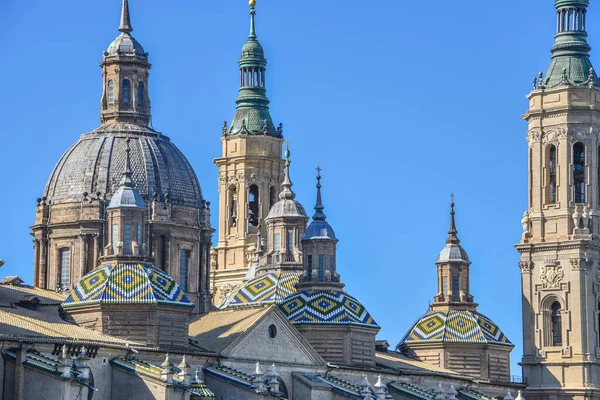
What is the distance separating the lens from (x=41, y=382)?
7812cm

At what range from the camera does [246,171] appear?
418 feet

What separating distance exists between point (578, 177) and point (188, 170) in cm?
2267

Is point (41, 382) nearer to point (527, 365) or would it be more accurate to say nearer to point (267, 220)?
point (267, 220)

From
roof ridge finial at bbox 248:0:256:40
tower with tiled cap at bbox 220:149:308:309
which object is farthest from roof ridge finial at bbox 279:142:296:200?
roof ridge finial at bbox 248:0:256:40

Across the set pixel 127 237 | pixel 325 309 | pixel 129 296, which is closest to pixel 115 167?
pixel 127 237

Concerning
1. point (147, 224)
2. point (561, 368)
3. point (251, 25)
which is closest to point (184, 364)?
point (147, 224)

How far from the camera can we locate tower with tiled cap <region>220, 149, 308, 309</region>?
104 meters

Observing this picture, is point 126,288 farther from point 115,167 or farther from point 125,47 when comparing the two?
point 125,47

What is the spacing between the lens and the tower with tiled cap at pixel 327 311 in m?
99.1

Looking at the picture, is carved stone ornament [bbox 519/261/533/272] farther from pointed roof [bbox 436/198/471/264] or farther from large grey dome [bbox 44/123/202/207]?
large grey dome [bbox 44/123/202/207]

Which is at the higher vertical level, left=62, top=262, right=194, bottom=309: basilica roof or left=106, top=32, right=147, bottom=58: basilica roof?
left=106, top=32, right=147, bottom=58: basilica roof

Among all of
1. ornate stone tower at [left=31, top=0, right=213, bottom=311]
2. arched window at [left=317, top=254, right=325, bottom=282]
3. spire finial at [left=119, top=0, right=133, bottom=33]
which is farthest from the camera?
spire finial at [left=119, top=0, right=133, bottom=33]

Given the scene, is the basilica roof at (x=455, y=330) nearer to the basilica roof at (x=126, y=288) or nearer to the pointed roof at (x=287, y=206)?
the pointed roof at (x=287, y=206)

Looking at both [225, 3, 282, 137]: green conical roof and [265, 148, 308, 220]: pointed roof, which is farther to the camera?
[225, 3, 282, 137]: green conical roof
